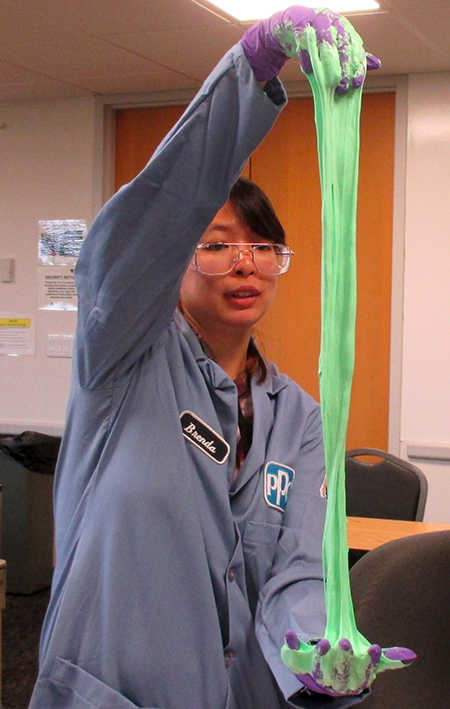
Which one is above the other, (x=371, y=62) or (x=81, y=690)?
(x=371, y=62)

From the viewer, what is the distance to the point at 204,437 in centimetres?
93

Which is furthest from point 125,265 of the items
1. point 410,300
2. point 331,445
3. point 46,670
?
point 410,300

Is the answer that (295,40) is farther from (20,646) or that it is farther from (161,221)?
(20,646)

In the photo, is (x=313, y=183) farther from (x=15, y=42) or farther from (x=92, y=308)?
(x=92, y=308)

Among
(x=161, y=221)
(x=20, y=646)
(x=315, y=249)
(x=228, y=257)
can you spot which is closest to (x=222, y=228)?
(x=228, y=257)

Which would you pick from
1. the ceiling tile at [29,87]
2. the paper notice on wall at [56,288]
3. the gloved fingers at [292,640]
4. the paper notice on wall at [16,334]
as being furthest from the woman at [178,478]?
the paper notice on wall at [16,334]

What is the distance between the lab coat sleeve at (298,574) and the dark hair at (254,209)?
0.88 feet

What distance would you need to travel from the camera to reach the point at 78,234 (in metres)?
4.04

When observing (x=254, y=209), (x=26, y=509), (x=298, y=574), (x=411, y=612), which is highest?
(x=254, y=209)

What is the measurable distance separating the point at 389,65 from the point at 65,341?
6.90ft

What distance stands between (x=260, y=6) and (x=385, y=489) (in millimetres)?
1835

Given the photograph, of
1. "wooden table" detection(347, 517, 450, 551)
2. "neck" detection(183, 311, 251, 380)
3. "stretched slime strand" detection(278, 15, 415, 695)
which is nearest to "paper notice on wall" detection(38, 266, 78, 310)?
"wooden table" detection(347, 517, 450, 551)

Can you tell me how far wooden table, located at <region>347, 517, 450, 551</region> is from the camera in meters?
2.14

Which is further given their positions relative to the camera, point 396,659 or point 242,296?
point 242,296
